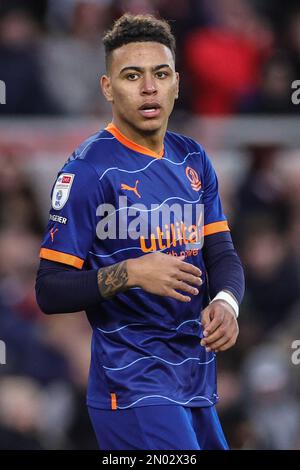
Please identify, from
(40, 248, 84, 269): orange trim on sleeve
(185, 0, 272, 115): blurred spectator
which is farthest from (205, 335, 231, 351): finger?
(185, 0, 272, 115): blurred spectator

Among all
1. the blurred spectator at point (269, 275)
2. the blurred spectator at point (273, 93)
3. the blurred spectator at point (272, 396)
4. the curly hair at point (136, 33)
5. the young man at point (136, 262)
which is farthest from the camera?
the blurred spectator at point (273, 93)

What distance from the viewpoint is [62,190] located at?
15.0ft

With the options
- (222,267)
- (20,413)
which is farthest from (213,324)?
(20,413)

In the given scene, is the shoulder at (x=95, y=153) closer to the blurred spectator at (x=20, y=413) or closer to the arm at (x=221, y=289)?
the arm at (x=221, y=289)

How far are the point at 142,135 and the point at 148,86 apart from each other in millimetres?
226

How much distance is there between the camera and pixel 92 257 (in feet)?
15.4

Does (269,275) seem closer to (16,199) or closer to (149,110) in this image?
(16,199)

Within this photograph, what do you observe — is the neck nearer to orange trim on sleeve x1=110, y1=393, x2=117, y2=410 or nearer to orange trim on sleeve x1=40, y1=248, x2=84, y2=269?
orange trim on sleeve x1=40, y1=248, x2=84, y2=269

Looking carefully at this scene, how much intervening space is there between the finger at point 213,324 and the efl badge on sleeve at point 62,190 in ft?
2.43

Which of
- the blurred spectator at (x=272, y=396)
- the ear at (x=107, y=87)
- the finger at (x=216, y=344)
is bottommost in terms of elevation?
the blurred spectator at (x=272, y=396)

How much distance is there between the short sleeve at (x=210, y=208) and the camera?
498 cm

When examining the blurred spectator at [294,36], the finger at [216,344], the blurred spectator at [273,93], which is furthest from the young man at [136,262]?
the blurred spectator at [294,36]

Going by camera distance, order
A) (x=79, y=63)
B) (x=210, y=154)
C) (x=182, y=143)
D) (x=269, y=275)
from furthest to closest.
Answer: (x=79, y=63)
(x=269, y=275)
(x=210, y=154)
(x=182, y=143)

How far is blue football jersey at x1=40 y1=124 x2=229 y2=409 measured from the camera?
15.0ft
